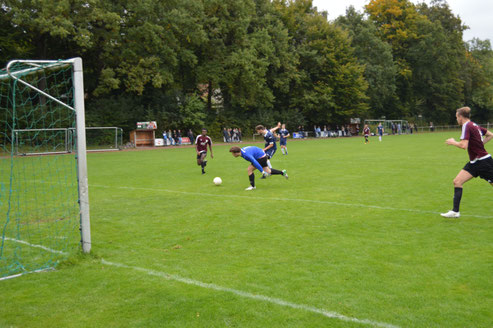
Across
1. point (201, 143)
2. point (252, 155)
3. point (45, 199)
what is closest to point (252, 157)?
point (252, 155)

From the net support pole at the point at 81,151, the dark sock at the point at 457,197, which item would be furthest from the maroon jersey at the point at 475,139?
the net support pole at the point at 81,151

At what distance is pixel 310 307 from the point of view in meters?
4.54

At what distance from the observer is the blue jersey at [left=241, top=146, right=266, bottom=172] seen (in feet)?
39.7

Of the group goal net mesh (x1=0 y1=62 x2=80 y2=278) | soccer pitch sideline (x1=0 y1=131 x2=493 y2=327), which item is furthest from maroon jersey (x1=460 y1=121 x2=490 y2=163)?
goal net mesh (x1=0 y1=62 x2=80 y2=278)

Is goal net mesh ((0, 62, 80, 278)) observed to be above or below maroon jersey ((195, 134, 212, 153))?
below

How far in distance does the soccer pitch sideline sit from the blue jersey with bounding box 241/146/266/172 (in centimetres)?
133

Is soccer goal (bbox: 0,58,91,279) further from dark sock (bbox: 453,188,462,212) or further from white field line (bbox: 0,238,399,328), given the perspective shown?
dark sock (bbox: 453,188,462,212)

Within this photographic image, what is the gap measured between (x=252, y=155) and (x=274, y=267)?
711 centimetres

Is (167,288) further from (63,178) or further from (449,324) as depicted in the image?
A: (63,178)

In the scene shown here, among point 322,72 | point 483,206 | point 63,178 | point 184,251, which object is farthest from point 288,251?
point 322,72

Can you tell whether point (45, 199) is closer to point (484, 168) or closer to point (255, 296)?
point (255, 296)

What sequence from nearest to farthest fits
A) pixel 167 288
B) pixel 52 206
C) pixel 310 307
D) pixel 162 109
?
pixel 310 307, pixel 167 288, pixel 52 206, pixel 162 109

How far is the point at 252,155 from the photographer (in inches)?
502

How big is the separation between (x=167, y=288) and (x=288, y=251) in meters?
2.14
